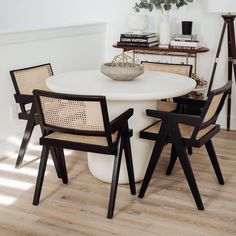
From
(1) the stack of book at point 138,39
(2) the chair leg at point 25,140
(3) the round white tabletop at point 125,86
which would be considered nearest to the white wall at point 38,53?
(2) the chair leg at point 25,140

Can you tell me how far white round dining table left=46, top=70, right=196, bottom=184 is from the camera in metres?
2.59

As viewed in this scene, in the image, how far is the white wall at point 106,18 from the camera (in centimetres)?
412

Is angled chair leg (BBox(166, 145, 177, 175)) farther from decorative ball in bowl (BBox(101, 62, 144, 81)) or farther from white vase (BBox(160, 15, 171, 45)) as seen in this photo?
white vase (BBox(160, 15, 171, 45))

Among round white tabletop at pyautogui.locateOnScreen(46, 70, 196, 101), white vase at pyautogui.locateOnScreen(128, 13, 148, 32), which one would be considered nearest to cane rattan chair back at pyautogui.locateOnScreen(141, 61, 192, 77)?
round white tabletop at pyautogui.locateOnScreen(46, 70, 196, 101)

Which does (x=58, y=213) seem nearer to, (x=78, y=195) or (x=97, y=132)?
(x=78, y=195)

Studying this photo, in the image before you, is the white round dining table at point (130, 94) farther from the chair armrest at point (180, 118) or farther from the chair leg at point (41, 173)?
the chair leg at point (41, 173)

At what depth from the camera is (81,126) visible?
7.93 feet

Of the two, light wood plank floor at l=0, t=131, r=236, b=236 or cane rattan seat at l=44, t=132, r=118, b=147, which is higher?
cane rattan seat at l=44, t=132, r=118, b=147

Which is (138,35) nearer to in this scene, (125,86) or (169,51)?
(169,51)

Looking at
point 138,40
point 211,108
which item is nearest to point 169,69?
point 138,40

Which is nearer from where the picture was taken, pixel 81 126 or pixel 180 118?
pixel 81 126

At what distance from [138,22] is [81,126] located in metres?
2.04

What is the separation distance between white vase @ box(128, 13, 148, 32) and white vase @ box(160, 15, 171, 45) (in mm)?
175

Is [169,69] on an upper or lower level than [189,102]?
upper
